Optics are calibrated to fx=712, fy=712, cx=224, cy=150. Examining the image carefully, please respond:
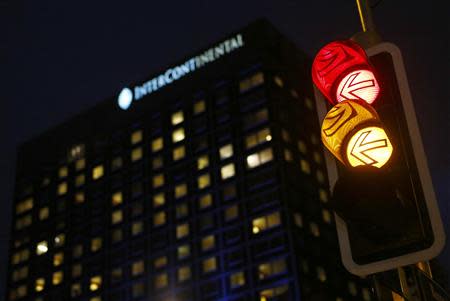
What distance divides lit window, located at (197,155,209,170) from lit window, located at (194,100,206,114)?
21.8 feet

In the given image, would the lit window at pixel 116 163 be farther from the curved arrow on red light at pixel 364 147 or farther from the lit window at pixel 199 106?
the curved arrow on red light at pixel 364 147

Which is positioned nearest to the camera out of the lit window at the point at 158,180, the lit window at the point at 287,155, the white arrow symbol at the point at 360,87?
the white arrow symbol at the point at 360,87

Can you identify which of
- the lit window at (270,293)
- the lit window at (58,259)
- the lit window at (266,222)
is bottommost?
the lit window at (270,293)

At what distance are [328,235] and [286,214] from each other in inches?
328

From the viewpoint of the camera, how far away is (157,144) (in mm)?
87625

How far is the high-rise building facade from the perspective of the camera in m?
72.1

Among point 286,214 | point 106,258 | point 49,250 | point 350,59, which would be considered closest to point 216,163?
point 286,214

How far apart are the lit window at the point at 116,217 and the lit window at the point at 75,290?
859 cm

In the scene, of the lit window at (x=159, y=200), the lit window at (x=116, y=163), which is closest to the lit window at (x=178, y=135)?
the lit window at (x=159, y=200)

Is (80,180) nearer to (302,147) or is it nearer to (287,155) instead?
(302,147)

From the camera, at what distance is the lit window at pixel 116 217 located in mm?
85806

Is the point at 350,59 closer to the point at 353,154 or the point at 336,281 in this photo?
the point at 353,154

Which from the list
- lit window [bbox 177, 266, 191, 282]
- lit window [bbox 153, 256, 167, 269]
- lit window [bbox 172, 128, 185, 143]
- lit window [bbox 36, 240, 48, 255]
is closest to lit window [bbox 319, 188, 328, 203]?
lit window [bbox 177, 266, 191, 282]

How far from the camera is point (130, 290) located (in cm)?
7912
